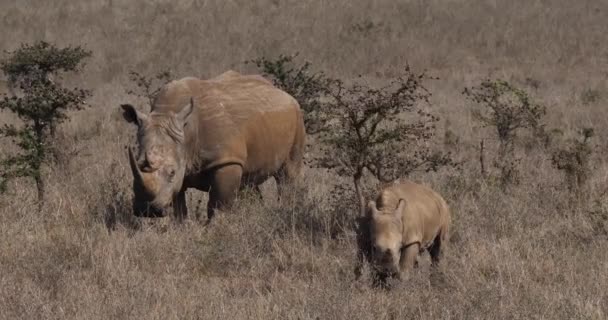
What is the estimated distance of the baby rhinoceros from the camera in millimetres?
5316

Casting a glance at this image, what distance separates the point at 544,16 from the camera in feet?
83.7

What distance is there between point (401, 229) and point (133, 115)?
2.88 meters

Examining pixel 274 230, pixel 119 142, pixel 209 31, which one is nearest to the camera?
pixel 274 230

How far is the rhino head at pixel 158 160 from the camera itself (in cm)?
671

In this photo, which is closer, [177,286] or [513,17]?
[177,286]

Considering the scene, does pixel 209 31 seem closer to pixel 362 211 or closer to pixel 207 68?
pixel 207 68

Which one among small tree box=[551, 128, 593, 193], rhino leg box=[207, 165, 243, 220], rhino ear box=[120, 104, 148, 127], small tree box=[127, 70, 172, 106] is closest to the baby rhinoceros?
rhino leg box=[207, 165, 243, 220]

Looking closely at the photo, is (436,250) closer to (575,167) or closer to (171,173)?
(171,173)

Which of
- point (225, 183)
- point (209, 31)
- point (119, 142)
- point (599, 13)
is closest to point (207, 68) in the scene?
point (209, 31)

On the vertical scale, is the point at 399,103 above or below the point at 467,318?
above

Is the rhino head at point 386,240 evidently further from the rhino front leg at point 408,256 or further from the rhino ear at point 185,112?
the rhino ear at point 185,112

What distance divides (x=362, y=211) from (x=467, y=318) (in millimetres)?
1057

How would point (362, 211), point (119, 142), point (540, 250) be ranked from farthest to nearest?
point (119, 142), point (540, 250), point (362, 211)

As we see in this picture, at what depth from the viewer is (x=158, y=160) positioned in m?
6.89
